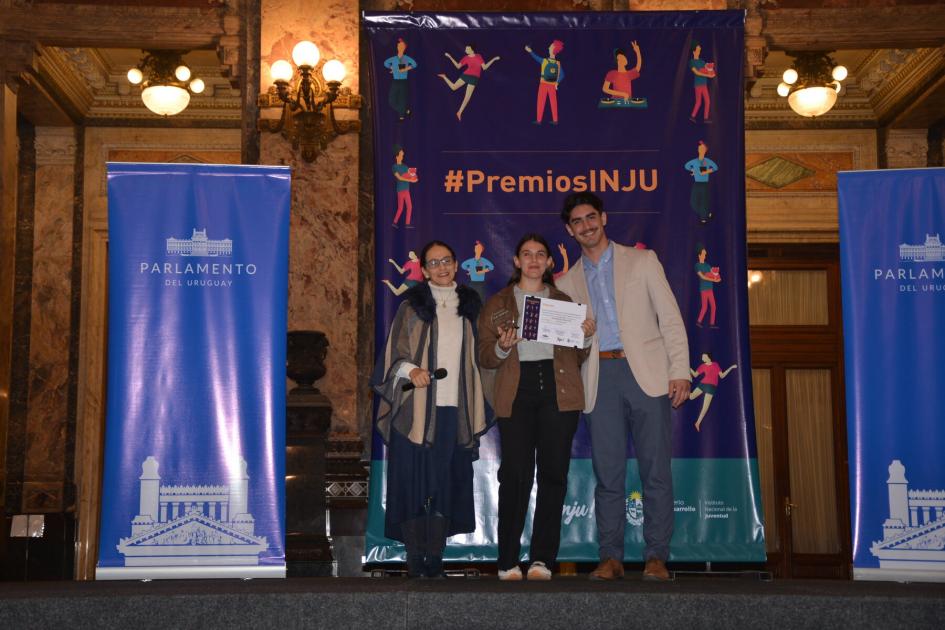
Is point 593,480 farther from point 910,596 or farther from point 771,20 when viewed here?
point 771,20

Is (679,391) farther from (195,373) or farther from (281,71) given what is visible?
(281,71)

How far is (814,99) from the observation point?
27.8 feet

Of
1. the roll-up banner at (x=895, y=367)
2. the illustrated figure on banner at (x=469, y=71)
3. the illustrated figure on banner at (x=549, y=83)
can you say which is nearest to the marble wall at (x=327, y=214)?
the illustrated figure on banner at (x=469, y=71)

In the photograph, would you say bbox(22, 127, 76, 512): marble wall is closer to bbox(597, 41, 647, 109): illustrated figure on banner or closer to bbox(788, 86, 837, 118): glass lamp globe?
bbox(597, 41, 647, 109): illustrated figure on banner

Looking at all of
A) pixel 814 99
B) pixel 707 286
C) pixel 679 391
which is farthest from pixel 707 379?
pixel 814 99

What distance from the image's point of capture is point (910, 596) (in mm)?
3859

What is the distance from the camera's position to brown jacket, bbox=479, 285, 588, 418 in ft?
15.6

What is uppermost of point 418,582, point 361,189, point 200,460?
point 361,189

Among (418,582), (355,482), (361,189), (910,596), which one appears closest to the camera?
(910,596)

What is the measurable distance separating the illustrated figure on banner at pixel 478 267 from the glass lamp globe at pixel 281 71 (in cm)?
189

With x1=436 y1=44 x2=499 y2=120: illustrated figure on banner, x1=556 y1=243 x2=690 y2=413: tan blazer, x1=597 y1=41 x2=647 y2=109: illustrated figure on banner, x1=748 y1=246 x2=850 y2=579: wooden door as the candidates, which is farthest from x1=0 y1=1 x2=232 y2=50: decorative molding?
x1=748 y1=246 x2=850 y2=579: wooden door

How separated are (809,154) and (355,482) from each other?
547 cm

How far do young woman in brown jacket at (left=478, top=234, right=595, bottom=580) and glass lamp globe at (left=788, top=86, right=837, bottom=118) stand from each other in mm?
4656

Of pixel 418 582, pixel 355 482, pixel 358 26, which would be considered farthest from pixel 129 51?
pixel 418 582
